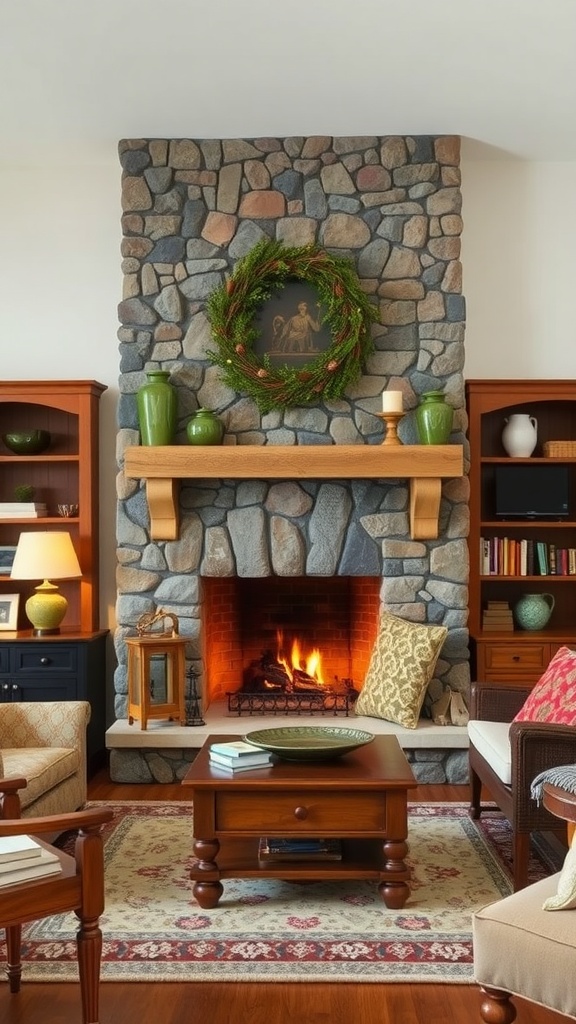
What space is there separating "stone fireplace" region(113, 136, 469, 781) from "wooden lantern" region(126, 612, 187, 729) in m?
0.18

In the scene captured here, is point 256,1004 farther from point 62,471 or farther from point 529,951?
point 62,471

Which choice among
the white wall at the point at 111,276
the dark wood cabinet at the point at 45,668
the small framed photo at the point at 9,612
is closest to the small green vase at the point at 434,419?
the white wall at the point at 111,276

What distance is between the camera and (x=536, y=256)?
6.10 metres

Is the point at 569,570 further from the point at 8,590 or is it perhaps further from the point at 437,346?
the point at 8,590

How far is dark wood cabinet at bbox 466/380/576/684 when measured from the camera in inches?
225

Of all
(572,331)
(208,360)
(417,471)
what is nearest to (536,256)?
(572,331)

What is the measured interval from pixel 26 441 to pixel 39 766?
7.60ft

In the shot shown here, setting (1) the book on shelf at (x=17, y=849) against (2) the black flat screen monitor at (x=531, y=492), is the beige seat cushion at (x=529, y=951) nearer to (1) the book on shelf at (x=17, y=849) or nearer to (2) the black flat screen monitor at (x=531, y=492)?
(1) the book on shelf at (x=17, y=849)

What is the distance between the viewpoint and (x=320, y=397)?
18.4ft

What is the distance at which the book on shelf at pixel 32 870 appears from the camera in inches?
103

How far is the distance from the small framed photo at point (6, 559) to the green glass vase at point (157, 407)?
1.07 meters

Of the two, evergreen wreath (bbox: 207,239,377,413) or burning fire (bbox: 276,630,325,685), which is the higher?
evergreen wreath (bbox: 207,239,377,413)

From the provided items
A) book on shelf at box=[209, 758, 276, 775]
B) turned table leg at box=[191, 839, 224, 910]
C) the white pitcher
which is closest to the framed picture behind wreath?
the white pitcher

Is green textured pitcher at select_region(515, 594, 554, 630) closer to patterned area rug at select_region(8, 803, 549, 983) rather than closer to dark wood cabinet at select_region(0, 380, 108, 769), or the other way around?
patterned area rug at select_region(8, 803, 549, 983)
